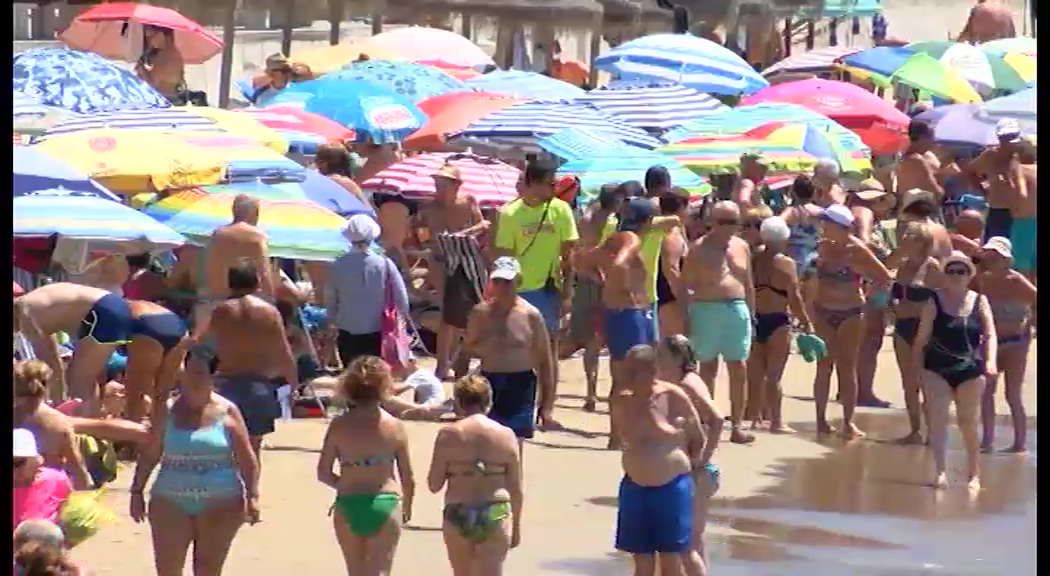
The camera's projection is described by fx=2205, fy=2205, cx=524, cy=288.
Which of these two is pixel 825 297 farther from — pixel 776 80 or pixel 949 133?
pixel 776 80

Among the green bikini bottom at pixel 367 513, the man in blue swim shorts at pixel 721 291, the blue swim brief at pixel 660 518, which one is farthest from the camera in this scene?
the man in blue swim shorts at pixel 721 291

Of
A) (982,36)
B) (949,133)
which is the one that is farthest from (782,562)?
(982,36)

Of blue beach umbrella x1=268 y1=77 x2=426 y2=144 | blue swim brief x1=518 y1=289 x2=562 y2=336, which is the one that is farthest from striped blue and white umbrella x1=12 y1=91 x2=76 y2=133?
blue beach umbrella x1=268 y1=77 x2=426 y2=144

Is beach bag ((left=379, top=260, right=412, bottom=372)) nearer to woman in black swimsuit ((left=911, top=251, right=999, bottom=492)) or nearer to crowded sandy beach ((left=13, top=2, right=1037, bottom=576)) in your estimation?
crowded sandy beach ((left=13, top=2, right=1037, bottom=576))

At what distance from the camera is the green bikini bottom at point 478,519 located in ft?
27.1

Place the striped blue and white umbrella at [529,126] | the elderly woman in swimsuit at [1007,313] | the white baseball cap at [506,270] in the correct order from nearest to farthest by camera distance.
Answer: the white baseball cap at [506,270] < the elderly woman in swimsuit at [1007,313] < the striped blue and white umbrella at [529,126]

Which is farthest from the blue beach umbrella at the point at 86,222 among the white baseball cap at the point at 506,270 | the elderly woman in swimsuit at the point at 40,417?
the elderly woman in swimsuit at the point at 40,417

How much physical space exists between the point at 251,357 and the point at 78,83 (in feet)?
16.8

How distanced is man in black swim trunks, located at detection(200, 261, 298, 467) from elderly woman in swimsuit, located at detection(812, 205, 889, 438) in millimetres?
4453

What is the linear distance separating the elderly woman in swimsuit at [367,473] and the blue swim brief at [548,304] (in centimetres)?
464

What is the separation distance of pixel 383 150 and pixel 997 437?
5297 mm

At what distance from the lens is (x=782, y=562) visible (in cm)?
1034

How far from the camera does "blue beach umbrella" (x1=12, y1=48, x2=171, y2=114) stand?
46.0ft

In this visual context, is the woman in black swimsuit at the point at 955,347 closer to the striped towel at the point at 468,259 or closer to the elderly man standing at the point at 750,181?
the striped towel at the point at 468,259
